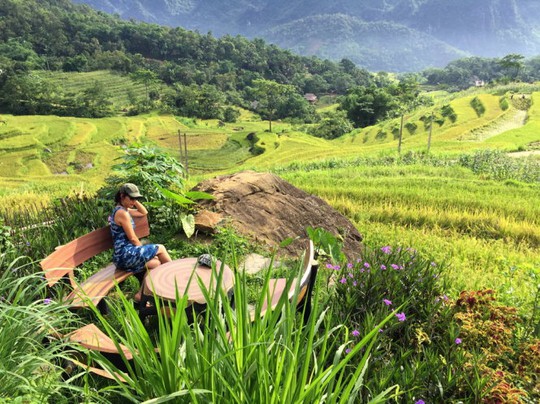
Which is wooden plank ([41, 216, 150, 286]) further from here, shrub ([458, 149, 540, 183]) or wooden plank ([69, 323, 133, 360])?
shrub ([458, 149, 540, 183])

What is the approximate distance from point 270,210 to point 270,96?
7806 centimetres

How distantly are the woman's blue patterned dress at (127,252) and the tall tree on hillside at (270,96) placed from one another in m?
74.1

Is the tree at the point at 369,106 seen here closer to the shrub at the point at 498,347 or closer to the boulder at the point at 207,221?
the boulder at the point at 207,221

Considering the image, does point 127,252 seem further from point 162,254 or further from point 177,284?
point 177,284

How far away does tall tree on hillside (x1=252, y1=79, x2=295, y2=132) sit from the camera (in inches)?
3110

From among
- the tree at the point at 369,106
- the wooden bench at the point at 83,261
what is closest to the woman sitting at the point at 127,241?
the wooden bench at the point at 83,261

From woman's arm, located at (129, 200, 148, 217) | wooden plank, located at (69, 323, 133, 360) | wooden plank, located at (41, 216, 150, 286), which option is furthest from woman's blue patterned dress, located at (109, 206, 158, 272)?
wooden plank, located at (69, 323, 133, 360)

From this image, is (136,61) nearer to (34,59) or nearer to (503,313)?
(34,59)

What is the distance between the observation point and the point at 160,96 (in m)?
81.8

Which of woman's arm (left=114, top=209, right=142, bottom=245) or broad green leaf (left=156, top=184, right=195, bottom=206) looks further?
broad green leaf (left=156, top=184, right=195, bottom=206)

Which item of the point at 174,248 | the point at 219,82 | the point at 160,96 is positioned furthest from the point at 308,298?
the point at 219,82

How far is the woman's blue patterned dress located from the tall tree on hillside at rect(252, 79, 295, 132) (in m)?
74.1

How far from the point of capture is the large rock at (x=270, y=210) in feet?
18.9

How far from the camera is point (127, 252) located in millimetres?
3791
